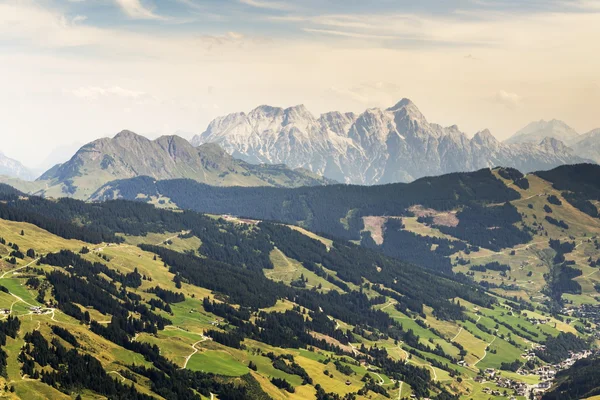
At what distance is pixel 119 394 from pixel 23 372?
2577 centimetres

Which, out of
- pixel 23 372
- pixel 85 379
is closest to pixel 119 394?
pixel 85 379

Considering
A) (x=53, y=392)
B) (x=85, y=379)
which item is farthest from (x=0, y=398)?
(x=85, y=379)

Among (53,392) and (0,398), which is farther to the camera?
(53,392)

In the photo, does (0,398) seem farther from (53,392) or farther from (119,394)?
(119,394)

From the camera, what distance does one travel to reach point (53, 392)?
185 m

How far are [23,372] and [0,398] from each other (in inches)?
754

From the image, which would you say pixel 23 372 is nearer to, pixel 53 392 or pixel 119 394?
pixel 53 392

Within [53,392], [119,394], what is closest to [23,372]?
[53,392]

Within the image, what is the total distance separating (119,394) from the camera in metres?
198

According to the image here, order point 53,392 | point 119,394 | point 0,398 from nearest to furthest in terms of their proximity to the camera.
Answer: point 0,398, point 53,392, point 119,394

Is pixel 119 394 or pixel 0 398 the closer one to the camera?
pixel 0 398

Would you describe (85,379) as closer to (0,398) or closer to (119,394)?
(119,394)

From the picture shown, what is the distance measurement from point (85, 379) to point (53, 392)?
1435 centimetres

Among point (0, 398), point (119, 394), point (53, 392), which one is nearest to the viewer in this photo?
point (0, 398)
